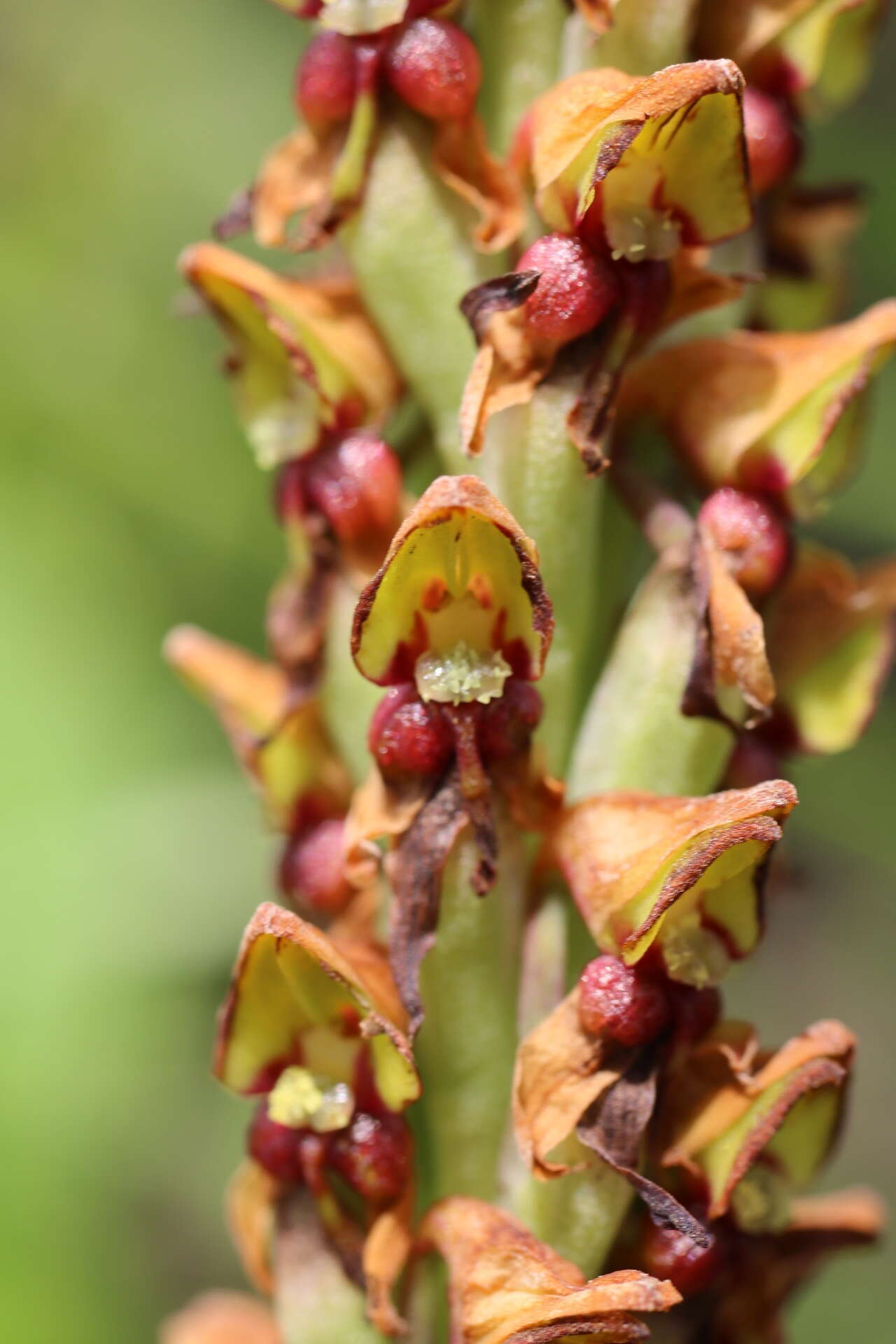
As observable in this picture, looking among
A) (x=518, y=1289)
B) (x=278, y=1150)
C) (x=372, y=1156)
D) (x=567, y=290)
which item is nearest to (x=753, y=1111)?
(x=518, y=1289)

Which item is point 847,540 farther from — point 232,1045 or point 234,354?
point 232,1045

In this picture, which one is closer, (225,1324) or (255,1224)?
(255,1224)

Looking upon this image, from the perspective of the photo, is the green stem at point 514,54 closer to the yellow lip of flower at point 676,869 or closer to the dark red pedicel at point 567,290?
the dark red pedicel at point 567,290

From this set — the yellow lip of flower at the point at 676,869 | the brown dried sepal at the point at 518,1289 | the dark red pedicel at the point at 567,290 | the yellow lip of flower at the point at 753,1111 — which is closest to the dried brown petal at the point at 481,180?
the dark red pedicel at the point at 567,290

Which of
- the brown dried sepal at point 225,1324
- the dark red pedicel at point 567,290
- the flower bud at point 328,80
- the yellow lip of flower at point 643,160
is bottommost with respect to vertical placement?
the brown dried sepal at point 225,1324

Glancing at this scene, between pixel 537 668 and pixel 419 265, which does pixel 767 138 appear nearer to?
pixel 419 265
